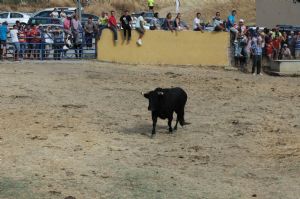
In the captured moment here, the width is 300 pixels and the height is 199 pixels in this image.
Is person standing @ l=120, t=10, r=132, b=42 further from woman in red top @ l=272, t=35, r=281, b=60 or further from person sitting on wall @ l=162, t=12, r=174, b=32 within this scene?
woman in red top @ l=272, t=35, r=281, b=60

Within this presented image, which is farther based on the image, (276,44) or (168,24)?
(276,44)

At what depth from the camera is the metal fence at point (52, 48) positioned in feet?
82.0

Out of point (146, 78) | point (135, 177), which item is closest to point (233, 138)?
point (135, 177)

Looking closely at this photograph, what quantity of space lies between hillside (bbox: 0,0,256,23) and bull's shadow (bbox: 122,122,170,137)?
41.6 metres

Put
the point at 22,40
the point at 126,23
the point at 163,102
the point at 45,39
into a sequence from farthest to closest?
the point at 126,23
the point at 45,39
the point at 22,40
the point at 163,102

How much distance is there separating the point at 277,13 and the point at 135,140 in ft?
98.1

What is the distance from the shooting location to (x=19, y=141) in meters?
12.7

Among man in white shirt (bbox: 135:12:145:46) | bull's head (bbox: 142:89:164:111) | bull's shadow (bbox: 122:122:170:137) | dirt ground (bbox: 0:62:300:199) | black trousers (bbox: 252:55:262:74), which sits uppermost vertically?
man in white shirt (bbox: 135:12:145:46)

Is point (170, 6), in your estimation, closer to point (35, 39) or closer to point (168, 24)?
point (168, 24)

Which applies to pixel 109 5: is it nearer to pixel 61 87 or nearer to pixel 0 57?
pixel 0 57

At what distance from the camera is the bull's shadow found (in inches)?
561

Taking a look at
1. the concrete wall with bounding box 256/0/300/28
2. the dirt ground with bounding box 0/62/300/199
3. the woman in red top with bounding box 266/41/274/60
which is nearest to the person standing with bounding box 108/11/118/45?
the dirt ground with bounding box 0/62/300/199

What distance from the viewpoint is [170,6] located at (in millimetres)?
62562

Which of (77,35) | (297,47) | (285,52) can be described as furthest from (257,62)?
(77,35)
